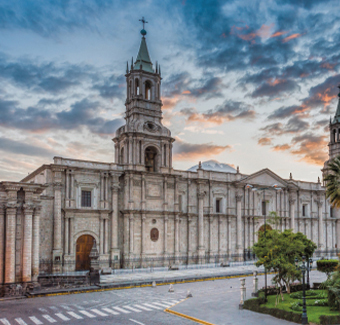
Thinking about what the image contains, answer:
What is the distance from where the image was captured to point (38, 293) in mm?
28062

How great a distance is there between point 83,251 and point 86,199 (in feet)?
18.7

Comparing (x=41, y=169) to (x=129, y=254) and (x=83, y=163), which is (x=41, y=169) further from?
(x=129, y=254)

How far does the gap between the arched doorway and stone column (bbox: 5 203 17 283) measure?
13767 millimetres

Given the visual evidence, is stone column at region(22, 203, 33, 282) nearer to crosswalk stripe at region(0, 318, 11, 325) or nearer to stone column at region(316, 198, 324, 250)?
crosswalk stripe at region(0, 318, 11, 325)

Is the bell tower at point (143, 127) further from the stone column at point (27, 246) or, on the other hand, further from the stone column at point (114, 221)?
the stone column at point (27, 246)

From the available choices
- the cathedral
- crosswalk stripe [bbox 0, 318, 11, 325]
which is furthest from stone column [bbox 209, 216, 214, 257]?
crosswalk stripe [bbox 0, 318, 11, 325]

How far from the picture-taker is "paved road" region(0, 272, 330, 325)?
20750 millimetres

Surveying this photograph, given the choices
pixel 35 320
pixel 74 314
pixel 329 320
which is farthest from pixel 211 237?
pixel 35 320

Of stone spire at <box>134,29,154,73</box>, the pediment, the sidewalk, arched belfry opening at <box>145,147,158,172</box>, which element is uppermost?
stone spire at <box>134,29,154,73</box>

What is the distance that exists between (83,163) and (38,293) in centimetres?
1810

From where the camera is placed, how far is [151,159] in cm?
5084

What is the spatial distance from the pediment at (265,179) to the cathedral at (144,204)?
15 cm

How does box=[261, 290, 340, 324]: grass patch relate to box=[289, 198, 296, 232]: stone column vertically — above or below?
below

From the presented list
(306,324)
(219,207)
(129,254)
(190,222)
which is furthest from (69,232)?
(306,324)
